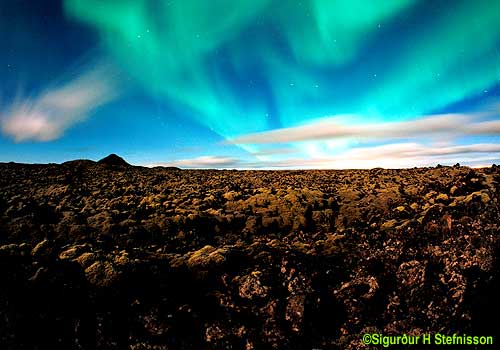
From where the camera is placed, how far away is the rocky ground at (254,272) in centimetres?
851

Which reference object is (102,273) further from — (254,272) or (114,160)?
(114,160)

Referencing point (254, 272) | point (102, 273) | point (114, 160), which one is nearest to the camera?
point (254, 272)

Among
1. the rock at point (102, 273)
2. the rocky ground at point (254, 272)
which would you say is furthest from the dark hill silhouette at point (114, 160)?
the rock at point (102, 273)

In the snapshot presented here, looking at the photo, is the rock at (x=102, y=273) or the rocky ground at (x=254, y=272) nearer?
the rocky ground at (x=254, y=272)

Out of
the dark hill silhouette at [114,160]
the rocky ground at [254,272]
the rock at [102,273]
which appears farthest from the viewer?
the dark hill silhouette at [114,160]

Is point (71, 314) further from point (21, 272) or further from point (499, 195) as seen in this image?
point (499, 195)

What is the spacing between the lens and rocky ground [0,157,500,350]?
27.9 ft

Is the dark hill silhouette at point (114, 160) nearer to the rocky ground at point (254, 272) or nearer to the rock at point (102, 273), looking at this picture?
the rocky ground at point (254, 272)

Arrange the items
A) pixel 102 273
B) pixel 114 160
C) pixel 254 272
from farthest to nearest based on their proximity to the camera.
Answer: pixel 114 160, pixel 102 273, pixel 254 272

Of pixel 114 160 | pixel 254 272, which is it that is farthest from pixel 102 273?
pixel 114 160

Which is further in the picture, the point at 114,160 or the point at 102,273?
the point at 114,160

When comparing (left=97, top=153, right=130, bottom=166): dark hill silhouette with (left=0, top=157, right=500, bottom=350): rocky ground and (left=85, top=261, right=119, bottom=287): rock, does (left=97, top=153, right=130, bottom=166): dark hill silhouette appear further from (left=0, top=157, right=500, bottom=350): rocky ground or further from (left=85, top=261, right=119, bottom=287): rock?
(left=85, top=261, right=119, bottom=287): rock

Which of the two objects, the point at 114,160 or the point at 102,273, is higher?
the point at 114,160

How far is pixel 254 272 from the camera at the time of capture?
33.3 feet
